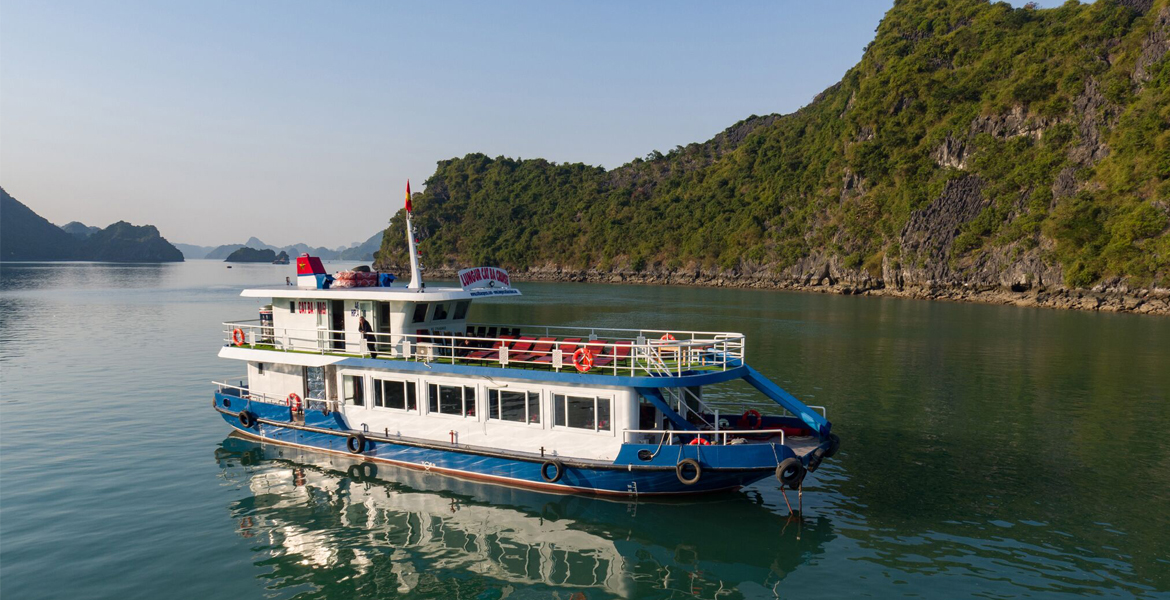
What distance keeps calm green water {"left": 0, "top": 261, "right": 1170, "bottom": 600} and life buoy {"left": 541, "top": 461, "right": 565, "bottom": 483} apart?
728 millimetres

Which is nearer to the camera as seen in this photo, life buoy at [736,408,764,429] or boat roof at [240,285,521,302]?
life buoy at [736,408,764,429]

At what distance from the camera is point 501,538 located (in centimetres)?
1504

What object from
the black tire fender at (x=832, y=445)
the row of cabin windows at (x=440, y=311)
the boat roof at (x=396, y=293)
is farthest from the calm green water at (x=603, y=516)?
the boat roof at (x=396, y=293)

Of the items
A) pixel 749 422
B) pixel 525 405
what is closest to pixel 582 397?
pixel 525 405

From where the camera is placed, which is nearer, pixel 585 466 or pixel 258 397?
pixel 585 466

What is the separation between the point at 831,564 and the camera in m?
13.7

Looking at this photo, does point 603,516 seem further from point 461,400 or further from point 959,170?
point 959,170

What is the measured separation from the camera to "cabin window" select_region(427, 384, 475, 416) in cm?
1775

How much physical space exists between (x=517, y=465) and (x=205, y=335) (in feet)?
142

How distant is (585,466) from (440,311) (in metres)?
7.28

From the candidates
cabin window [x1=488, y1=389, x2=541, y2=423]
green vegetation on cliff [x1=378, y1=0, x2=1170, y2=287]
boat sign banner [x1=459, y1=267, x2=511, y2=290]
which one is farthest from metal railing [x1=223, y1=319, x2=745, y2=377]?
green vegetation on cliff [x1=378, y1=0, x2=1170, y2=287]

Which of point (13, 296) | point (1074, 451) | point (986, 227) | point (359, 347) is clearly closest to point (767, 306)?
point (986, 227)

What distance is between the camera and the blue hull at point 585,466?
15328 millimetres

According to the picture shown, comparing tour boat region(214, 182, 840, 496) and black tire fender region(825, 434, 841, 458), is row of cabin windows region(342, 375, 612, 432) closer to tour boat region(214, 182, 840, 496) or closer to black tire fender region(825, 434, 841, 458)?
tour boat region(214, 182, 840, 496)
